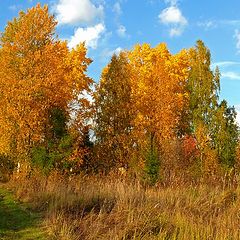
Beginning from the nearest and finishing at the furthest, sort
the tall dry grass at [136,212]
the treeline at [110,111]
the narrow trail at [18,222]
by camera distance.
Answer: the tall dry grass at [136,212] → the narrow trail at [18,222] → the treeline at [110,111]

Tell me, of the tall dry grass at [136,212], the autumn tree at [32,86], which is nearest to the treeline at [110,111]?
the autumn tree at [32,86]

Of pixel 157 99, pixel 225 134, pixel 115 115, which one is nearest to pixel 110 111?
pixel 115 115

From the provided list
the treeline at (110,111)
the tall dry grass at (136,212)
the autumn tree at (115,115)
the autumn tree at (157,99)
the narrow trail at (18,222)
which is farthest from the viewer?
the autumn tree at (157,99)

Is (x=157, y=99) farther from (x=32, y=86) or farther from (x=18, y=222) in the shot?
(x=18, y=222)

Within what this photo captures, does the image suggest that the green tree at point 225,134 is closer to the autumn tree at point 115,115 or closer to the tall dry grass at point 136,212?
the autumn tree at point 115,115

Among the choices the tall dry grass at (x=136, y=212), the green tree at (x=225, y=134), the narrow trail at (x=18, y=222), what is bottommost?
the narrow trail at (x=18, y=222)

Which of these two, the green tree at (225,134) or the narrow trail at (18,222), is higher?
the green tree at (225,134)

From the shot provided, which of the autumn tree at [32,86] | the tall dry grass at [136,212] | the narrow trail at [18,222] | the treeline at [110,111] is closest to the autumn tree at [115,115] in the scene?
the treeline at [110,111]

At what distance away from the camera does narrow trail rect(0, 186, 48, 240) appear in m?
10.3

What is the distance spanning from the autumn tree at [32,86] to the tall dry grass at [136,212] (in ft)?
→ 25.5

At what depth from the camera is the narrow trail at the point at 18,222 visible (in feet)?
33.8

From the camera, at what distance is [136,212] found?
10.5m

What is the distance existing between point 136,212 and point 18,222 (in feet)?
11.7

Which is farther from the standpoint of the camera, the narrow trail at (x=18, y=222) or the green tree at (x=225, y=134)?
the green tree at (x=225, y=134)
